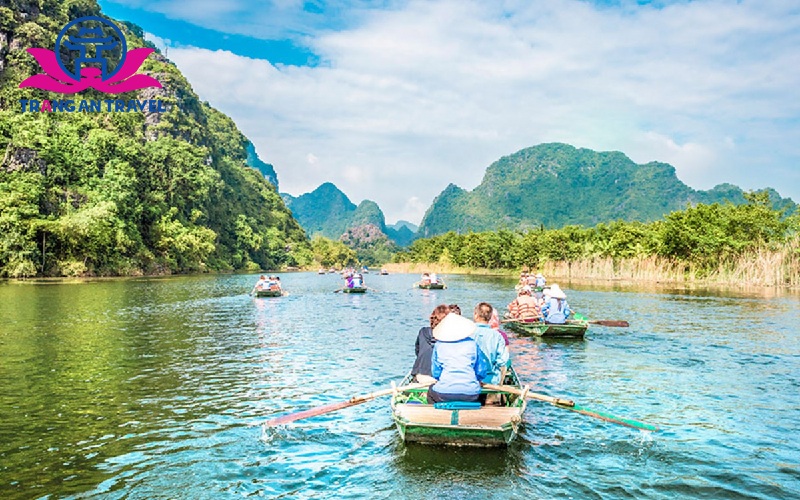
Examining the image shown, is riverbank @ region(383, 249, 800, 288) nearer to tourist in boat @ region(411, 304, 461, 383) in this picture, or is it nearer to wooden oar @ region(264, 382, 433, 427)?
tourist in boat @ region(411, 304, 461, 383)

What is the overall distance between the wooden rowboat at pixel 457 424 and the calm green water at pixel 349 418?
0.82 feet

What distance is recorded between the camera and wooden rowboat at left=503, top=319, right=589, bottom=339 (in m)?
21.2

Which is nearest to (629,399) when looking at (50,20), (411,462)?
(411,462)

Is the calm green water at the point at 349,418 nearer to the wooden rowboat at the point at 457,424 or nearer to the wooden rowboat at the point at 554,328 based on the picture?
the wooden rowboat at the point at 457,424

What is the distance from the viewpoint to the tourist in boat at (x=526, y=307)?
22547 mm

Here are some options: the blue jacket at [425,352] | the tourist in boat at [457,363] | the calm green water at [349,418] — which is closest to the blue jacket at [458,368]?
the tourist in boat at [457,363]

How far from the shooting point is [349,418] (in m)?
11.5

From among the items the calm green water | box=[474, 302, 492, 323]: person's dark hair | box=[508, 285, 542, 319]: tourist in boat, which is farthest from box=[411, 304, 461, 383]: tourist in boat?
box=[508, 285, 542, 319]: tourist in boat

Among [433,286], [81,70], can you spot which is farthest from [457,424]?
[81,70]

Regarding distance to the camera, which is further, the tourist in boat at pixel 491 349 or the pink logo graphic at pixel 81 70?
the pink logo graphic at pixel 81 70

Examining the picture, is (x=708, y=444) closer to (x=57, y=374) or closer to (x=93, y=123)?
(x=57, y=374)

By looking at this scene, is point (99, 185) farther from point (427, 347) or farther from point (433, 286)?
point (427, 347)

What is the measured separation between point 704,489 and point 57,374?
1490 cm

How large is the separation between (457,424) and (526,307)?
14470mm
